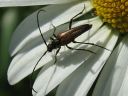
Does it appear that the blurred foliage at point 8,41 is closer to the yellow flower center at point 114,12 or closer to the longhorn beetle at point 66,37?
the longhorn beetle at point 66,37

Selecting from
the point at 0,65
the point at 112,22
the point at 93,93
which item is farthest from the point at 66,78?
the point at 0,65

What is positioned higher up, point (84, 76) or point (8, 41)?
point (84, 76)

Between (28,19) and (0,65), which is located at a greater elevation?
(28,19)

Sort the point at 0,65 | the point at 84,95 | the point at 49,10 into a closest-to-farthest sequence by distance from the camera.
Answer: the point at 84,95
the point at 49,10
the point at 0,65

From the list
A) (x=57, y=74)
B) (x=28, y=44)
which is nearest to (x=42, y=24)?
(x=28, y=44)

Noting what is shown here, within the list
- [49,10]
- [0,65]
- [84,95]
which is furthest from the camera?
[0,65]

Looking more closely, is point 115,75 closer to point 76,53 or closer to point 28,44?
point 76,53

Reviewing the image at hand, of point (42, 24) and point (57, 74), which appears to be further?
point (42, 24)

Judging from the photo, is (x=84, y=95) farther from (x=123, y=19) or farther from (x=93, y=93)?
(x=123, y=19)
